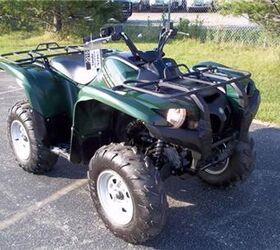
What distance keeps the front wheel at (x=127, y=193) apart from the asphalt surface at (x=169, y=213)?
165 mm

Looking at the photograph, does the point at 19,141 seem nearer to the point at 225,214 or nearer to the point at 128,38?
the point at 128,38

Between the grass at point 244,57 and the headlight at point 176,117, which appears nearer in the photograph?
the headlight at point 176,117

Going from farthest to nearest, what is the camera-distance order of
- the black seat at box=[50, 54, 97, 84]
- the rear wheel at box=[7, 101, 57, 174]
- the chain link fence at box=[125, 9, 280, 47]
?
the chain link fence at box=[125, 9, 280, 47], the rear wheel at box=[7, 101, 57, 174], the black seat at box=[50, 54, 97, 84]

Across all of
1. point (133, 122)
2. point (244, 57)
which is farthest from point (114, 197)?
point (244, 57)

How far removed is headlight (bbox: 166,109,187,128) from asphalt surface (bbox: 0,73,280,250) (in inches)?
37.8

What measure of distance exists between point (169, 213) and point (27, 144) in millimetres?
1717

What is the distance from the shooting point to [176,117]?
303 cm

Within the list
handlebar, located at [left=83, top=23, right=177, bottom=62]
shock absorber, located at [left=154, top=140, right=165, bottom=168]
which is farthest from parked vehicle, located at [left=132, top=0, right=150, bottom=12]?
shock absorber, located at [left=154, top=140, right=165, bottom=168]

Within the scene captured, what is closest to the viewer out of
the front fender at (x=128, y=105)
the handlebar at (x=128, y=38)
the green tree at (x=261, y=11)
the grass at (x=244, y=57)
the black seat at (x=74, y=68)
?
the front fender at (x=128, y=105)

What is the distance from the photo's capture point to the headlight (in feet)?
9.87

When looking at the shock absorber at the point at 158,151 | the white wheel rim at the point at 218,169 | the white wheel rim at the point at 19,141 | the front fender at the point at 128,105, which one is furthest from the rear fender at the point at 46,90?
the white wheel rim at the point at 218,169

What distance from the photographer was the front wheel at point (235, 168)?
365 centimetres

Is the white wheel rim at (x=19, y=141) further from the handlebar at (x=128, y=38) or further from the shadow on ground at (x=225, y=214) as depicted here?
the shadow on ground at (x=225, y=214)

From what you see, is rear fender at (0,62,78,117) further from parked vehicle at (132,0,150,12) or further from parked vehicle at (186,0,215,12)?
parked vehicle at (132,0,150,12)
